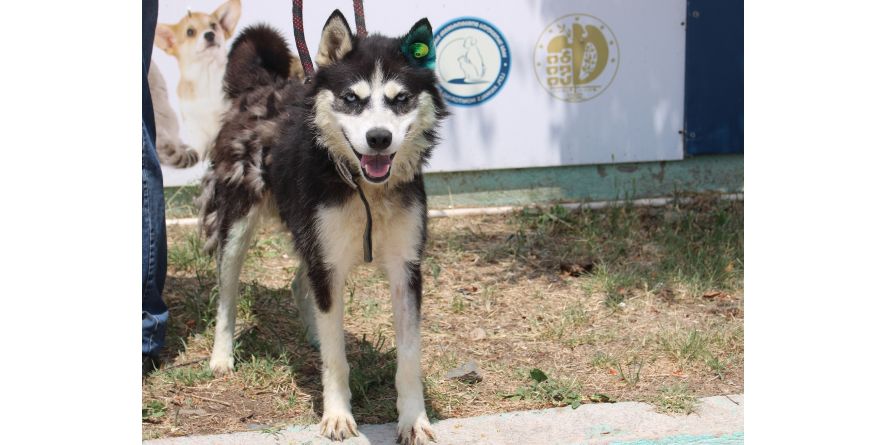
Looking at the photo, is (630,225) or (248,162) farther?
(630,225)

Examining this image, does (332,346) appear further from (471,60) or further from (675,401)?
(471,60)

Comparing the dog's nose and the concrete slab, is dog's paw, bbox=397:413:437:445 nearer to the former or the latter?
the concrete slab

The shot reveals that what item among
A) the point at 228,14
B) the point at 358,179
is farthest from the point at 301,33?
the point at 228,14

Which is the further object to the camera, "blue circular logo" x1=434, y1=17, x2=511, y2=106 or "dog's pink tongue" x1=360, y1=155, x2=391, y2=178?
"blue circular logo" x1=434, y1=17, x2=511, y2=106

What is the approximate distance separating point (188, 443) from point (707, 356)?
244 cm

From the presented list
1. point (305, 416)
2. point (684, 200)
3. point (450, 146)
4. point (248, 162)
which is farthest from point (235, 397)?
point (684, 200)

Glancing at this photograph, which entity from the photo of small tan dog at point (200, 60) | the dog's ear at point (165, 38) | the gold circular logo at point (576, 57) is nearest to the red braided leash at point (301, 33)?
the photo of small tan dog at point (200, 60)

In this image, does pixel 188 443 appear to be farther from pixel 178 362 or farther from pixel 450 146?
pixel 450 146

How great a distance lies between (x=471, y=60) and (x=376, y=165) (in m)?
3.19

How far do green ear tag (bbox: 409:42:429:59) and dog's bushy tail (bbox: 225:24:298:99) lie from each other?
136 cm

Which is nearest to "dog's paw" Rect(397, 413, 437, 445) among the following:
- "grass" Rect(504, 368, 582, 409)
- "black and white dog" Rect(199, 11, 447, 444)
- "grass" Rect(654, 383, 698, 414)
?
"black and white dog" Rect(199, 11, 447, 444)

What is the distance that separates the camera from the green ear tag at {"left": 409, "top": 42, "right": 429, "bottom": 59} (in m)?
3.64

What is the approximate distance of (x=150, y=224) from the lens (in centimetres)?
434

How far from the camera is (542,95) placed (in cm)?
666
